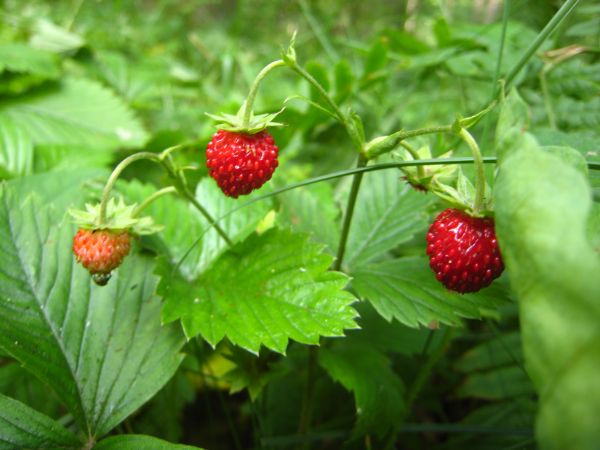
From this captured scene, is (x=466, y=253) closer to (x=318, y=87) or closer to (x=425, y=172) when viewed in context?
(x=425, y=172)

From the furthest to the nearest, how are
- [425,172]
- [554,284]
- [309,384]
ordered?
[309,384]
[425,172]
[554,284]

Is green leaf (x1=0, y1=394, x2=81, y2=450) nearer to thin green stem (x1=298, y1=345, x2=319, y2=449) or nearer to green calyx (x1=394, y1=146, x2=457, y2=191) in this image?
thin green stem (x1=298, y1=345, x2=319, y2=449)

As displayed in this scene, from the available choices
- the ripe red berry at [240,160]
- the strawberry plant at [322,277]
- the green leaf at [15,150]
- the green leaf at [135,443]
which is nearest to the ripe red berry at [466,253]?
the strawberry plant at [322,277]

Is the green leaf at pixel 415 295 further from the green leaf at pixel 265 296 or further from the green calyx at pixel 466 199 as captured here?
the green calyx at pixel 466 199

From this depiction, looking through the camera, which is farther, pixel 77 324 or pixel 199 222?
pixel 199 222

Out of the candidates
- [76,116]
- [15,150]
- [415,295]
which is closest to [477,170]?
[415,295]

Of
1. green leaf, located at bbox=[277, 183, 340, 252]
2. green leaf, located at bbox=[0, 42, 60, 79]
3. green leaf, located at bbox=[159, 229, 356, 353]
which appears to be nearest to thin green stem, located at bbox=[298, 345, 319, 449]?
green leaf, located at bbox=[159, 229, 356, 353]
